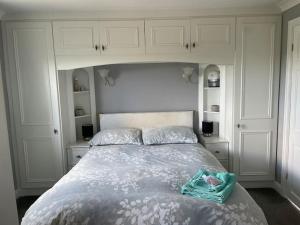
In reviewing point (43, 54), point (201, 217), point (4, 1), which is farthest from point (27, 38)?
point (201, 217)

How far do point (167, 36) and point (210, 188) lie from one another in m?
1.93

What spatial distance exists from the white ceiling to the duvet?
1.76 meters

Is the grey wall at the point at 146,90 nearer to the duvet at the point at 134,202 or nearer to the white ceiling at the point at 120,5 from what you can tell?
the white ceiling at the point at 120,5

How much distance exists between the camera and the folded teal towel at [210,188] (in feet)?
6.01

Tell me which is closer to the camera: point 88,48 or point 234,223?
point 234,223

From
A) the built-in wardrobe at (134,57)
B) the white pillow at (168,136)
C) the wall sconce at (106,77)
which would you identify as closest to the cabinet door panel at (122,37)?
the built-in wardrobe at (134,57)

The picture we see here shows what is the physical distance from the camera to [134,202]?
1819 millimetres

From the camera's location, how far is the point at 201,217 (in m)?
1.70

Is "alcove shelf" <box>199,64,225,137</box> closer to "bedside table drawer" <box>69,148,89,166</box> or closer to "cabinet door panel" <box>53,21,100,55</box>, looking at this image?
"cabinet door panel" <box>53,21,100,55</box>

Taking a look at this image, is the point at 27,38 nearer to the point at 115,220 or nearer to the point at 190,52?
the point at 190,52

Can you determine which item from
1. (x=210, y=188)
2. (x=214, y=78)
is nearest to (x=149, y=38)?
(x=214, y=78)

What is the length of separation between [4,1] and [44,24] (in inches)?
20.8

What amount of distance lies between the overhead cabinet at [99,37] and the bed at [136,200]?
1359 millimetres

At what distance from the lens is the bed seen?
67.6 inches
